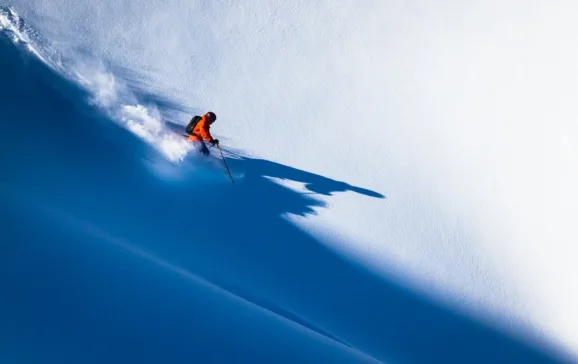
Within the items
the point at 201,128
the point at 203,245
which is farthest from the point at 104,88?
the point at 203,245

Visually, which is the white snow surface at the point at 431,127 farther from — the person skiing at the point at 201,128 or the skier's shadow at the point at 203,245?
the person skiing at the point at 201,128

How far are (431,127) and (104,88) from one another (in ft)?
10.0

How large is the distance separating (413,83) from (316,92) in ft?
3.24

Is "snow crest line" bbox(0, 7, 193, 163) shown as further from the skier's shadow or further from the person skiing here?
the person skiing

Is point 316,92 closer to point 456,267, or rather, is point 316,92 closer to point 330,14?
point 330,14

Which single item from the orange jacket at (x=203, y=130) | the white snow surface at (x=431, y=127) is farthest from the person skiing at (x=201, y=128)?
the white snow surface at (x=431, y=127)

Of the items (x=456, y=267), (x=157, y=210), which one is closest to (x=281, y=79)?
(x=157, y=210)

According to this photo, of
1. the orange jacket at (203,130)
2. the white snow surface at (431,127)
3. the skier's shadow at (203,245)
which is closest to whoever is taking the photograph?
the skier's shadow at (203,245)

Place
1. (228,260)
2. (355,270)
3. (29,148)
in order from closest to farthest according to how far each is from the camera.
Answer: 1. (29,148)
2. (228,260)
3. (355,270)

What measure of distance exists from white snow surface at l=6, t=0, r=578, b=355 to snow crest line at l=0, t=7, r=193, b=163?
1.83ft

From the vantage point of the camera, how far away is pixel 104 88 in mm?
3557

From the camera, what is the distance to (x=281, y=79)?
3949 millimetres

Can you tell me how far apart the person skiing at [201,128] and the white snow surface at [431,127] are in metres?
0.38

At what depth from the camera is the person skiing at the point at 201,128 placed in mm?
3385
